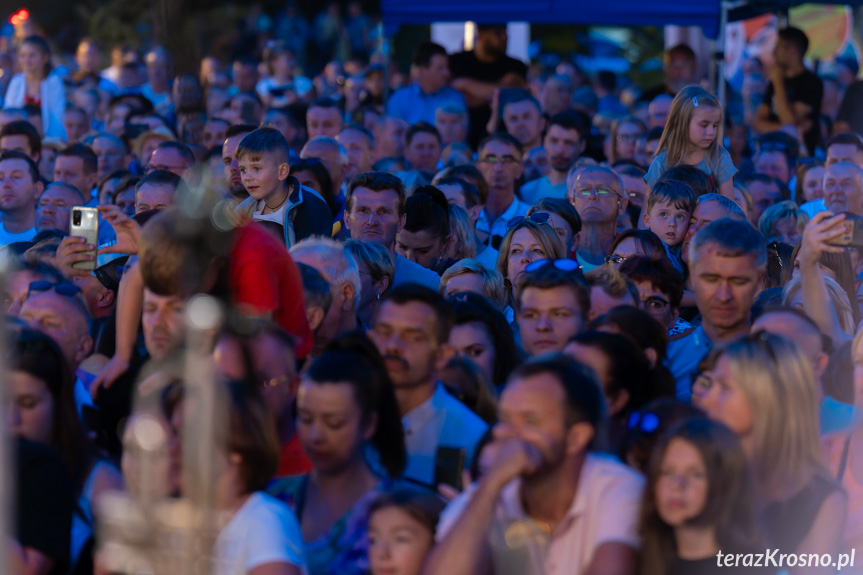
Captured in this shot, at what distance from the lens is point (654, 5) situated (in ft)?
33.0

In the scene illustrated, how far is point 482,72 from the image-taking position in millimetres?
11523

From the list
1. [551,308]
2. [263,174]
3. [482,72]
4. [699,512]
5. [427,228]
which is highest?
[482,72]

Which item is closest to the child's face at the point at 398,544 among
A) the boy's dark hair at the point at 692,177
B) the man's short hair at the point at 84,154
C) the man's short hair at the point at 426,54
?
the boy's dark hair at the point at 692,177

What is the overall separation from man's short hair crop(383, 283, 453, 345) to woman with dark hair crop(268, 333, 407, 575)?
42 cm

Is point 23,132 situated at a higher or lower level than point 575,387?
higher

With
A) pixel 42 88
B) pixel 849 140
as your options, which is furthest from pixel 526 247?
pixel 42 88

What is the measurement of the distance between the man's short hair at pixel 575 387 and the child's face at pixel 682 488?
0.75 feet

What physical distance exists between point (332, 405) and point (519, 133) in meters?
6.62

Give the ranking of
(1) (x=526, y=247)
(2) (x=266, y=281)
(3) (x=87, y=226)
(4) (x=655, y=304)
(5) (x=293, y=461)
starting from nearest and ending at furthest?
1. (5) (x=293, y=461)
2. (2) (x=266, y=281)
3. (3) (x=87, y=226)
4. (4) (x=655, y=304)
5. (1) (x=526, y=247)

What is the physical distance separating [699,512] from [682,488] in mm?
72

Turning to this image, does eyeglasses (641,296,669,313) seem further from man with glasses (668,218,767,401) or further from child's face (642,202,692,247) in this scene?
child's face (642,202,692,247)

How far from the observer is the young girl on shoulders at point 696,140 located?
6.83 m

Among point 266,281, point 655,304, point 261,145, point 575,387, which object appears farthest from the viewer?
point 261,145

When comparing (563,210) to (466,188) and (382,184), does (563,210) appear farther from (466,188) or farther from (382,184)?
(466,188)
